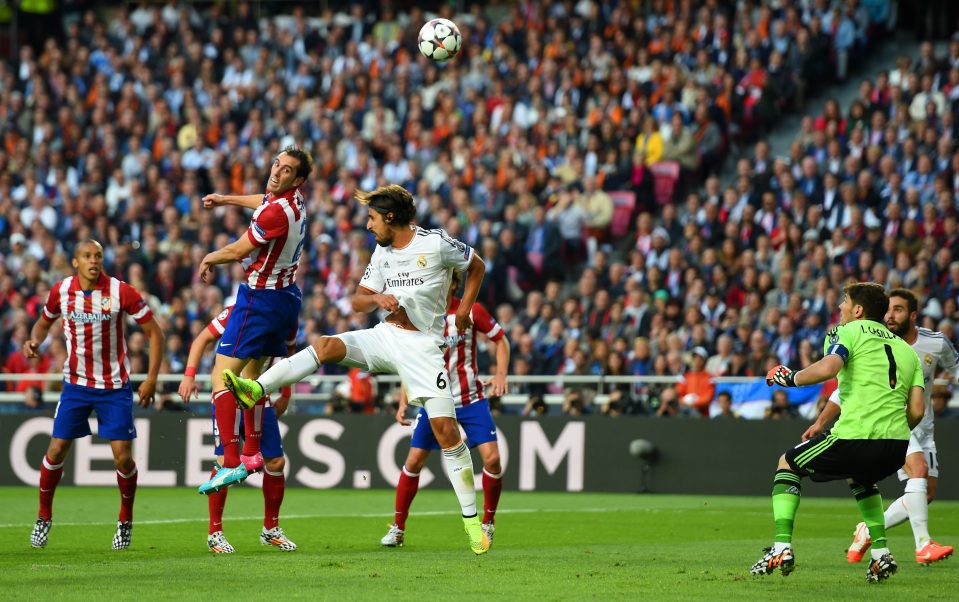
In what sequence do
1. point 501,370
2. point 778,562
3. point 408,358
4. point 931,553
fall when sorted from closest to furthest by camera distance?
point 778,562, point 931,553, point 408,358, point 501,370

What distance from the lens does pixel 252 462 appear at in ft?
32.0

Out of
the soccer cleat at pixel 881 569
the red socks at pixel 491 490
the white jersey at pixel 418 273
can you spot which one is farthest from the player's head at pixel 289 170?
the soccer cleat at pixel 881 569

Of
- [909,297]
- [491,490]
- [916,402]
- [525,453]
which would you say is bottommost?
[525,453]

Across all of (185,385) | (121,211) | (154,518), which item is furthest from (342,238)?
(185,385)

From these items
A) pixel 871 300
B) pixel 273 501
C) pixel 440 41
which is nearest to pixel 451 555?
pixel 273 501

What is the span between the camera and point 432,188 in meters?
23.3

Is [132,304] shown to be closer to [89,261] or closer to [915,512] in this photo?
[89,261]

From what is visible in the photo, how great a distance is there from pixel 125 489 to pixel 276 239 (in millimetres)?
2295

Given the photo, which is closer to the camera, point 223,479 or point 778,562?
point 778,562

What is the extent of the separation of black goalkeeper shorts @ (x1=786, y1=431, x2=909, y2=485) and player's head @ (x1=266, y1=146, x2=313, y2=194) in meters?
3.99

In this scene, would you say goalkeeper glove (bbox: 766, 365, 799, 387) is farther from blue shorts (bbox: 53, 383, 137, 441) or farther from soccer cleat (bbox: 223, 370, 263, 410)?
blue shorts (bbox: 53, 383, 137, 441)

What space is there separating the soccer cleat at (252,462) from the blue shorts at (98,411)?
1477 mm

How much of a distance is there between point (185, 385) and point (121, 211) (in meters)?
14.9

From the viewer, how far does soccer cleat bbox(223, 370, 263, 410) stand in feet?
30.0
